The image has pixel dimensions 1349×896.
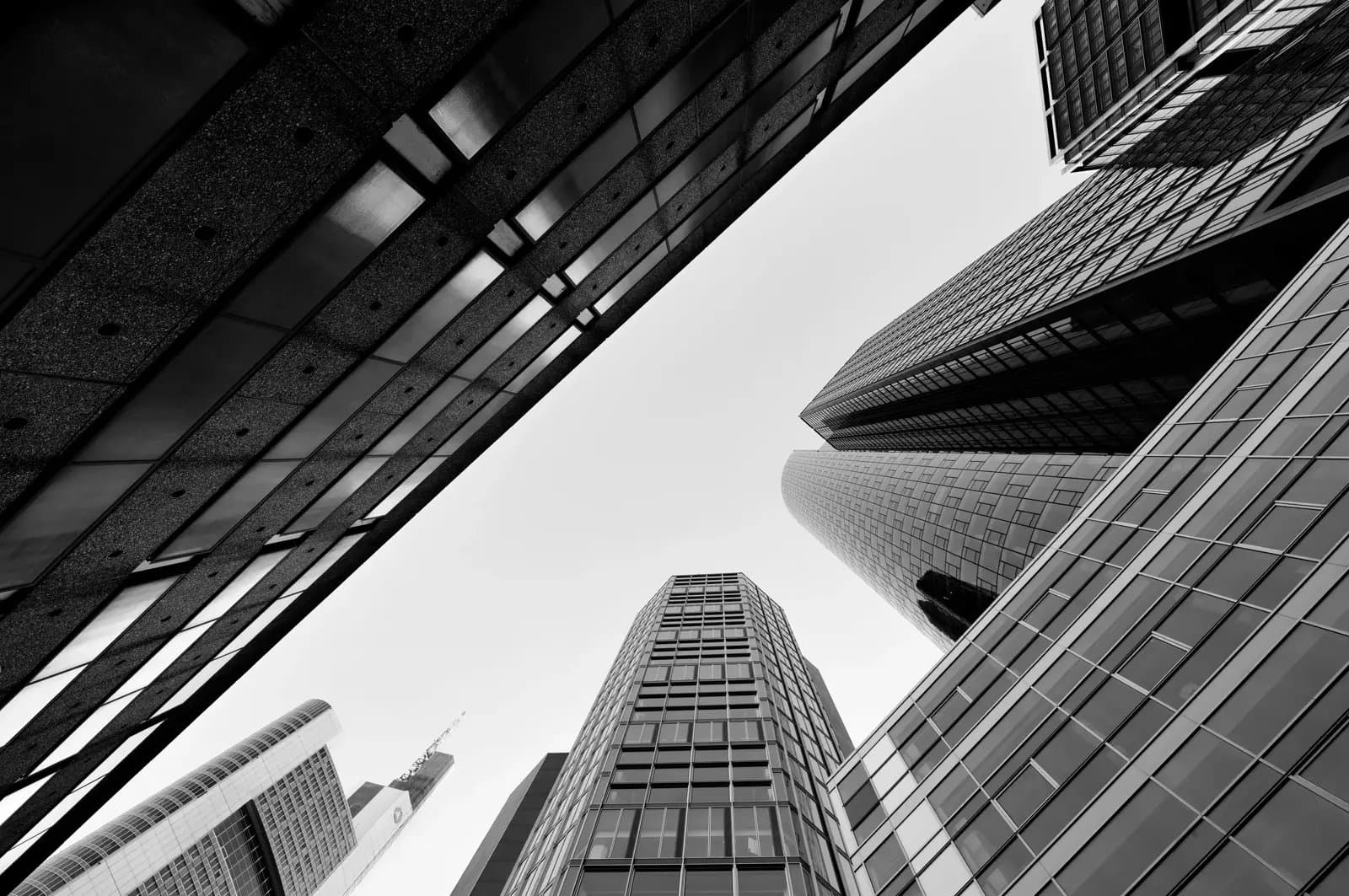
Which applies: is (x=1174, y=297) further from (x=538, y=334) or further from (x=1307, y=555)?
(x=538, y=334)

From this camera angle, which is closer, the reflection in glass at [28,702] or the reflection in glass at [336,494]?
the reflection in glass at [28,702]

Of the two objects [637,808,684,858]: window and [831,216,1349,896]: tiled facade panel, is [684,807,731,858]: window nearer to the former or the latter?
[637,808,684,858]: window

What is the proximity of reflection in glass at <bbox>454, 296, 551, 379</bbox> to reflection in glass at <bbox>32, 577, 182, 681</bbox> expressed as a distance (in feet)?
17.1

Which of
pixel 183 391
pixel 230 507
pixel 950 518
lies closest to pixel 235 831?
pixel 950 518

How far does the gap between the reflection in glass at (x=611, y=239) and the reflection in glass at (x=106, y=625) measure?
304 inches

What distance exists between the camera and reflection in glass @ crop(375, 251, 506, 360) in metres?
6.96

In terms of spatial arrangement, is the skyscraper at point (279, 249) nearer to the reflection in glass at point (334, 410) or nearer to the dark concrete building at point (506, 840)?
the reflection in glass at point (334, 410)

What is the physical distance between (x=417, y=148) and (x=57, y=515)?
5.27 metres

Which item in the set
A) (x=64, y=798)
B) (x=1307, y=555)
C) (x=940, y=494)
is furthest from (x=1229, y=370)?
(x=64, y=798)

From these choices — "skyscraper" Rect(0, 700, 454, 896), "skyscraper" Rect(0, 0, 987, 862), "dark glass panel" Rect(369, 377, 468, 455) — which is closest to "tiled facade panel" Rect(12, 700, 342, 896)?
"skyscraper" Rect(0, 700, 454, 896)

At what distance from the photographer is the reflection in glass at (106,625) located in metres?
7.25

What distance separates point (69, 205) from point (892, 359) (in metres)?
68.1

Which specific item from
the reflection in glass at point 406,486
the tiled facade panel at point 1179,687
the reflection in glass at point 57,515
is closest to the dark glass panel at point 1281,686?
the tiled facade panel at point 1179,687

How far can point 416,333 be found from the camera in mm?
7254
